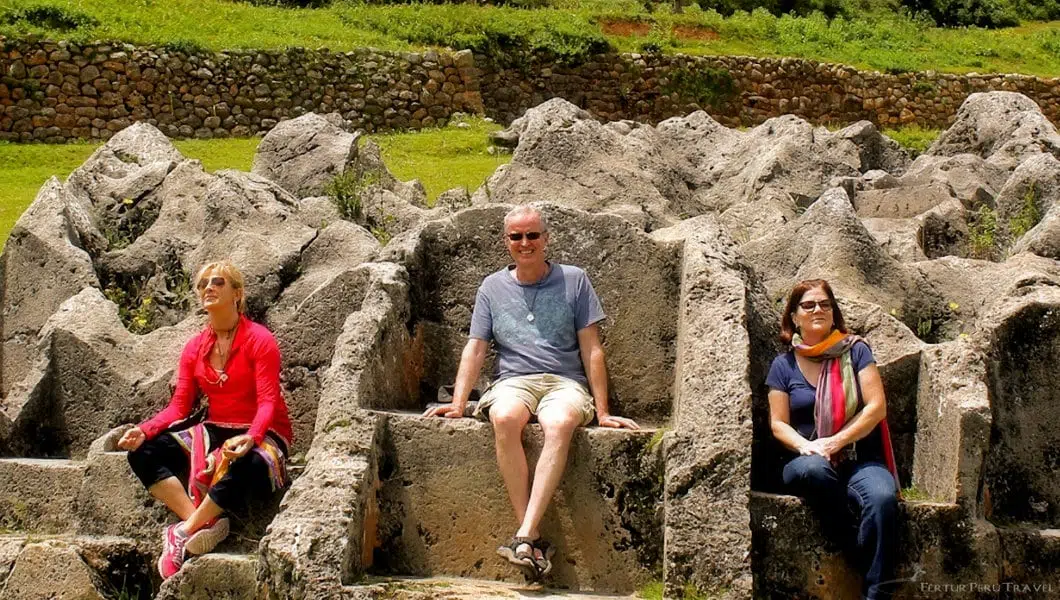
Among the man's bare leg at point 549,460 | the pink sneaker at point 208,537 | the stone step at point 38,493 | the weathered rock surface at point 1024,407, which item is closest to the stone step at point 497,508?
the man's bare leg at point 549,460

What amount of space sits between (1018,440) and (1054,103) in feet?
86.4

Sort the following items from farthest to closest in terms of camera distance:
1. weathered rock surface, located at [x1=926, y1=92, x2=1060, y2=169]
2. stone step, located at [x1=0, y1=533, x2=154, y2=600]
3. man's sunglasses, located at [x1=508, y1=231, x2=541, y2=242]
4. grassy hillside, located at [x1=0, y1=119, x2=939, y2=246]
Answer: grassy hillside, located at [x1=0, y1=119, x2=939, y2=246] < weathered rock surface, located at [x1=926, y1=92, x2=1060, y2=169] < man's sunglasses, located at [x1=508, y1=231, x2=541, y2=242] < stone step, located at [x1=0, y1=533, x2=154, y2=600]

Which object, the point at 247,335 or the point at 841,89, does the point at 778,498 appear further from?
the point at 841,89

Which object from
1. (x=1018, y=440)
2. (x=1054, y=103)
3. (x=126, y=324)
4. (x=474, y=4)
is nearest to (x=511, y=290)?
(x=1018, y=440)

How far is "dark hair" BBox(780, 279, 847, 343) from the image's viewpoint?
705 cm

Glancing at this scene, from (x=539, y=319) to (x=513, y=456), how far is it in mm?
1000

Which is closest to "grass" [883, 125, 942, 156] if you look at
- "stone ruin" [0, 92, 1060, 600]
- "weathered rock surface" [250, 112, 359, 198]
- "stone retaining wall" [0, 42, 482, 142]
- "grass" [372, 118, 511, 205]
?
"grass" [372, 118, 511, 205]

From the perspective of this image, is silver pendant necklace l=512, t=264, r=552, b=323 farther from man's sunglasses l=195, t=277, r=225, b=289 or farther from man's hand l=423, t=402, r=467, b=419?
man's sunglasses l=195, t=277, r=225, b=289

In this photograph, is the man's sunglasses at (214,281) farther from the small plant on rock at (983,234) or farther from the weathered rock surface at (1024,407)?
the small plant on rock at (983,234)

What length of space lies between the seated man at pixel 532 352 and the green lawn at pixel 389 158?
9.02m

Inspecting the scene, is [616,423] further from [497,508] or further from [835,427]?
[835,427]

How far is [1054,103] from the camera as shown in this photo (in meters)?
31.4

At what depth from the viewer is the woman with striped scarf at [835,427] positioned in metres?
6.39

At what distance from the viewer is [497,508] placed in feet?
22.4
